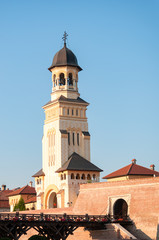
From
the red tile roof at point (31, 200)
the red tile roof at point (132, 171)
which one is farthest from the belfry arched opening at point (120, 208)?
the red tile roof at point (31, 200)

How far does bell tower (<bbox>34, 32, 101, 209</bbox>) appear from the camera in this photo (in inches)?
3204

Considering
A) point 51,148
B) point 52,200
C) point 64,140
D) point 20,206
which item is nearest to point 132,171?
point 64,140

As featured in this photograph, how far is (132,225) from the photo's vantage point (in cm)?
5897

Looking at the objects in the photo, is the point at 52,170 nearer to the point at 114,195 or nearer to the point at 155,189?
the point at 114,195

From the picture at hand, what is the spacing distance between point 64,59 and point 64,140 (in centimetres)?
1461

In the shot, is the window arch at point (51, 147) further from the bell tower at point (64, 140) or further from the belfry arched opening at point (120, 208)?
the belfry arched opening at point (120, 208)

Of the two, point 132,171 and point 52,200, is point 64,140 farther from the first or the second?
point 132,171

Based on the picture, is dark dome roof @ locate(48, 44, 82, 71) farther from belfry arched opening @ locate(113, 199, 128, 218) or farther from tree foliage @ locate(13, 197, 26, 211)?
belfry arched opening @ locate(113, 199, 128, 218)

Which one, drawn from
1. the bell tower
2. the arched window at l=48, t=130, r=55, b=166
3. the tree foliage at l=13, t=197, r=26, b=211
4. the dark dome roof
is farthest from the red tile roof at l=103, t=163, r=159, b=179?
the dark dome roof

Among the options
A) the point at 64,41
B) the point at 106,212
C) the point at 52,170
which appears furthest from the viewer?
the point at 64,41

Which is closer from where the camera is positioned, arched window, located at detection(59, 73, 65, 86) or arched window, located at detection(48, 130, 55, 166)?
arched window, located at detection(48, 130, 55, 166)

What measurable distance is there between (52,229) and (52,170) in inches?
1151

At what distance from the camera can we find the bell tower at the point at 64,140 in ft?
267

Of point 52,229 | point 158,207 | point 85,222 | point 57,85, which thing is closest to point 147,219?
point 158,207
